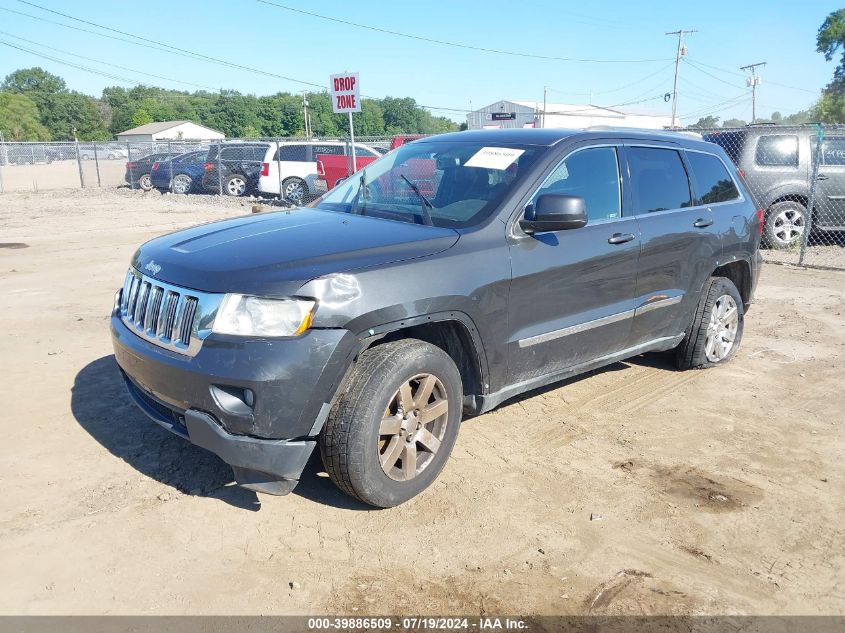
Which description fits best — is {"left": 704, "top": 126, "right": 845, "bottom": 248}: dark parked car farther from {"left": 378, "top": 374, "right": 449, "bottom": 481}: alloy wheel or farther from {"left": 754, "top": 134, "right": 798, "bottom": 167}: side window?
{"left": 378, "top": 374, "right": 449, "bottom": 481}: alloy wheel

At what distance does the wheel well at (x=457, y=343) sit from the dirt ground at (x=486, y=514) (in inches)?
21.3

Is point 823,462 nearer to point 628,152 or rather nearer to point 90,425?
point 628,152

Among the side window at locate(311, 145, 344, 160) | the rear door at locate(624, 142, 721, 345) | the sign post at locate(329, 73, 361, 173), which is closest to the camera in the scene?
the rear door at locate(624, 142, 721, 345)

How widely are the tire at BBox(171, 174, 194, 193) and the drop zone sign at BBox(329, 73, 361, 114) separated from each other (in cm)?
1153

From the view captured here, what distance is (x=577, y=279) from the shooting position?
4164mm

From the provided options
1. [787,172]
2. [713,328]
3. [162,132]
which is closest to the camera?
[713,328]

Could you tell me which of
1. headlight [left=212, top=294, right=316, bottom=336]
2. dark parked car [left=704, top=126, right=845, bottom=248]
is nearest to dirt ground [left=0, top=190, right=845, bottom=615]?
headlight [left=212, top=294, right=316, bottom=336]

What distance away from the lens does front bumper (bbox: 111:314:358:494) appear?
117 inches

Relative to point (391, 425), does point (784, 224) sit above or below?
above

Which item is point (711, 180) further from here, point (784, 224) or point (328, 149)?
point (328, 149)

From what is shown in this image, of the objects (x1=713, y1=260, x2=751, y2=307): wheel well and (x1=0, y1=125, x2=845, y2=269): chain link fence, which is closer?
(x1=713, y1=260, x2=751, y2=307): wheel well

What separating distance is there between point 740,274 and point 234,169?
17.8m

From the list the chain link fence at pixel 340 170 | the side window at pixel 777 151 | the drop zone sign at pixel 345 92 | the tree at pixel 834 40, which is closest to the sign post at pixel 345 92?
the drop zone sign at pixel 345 92

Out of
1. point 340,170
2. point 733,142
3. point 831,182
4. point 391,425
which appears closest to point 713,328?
point 391,425
